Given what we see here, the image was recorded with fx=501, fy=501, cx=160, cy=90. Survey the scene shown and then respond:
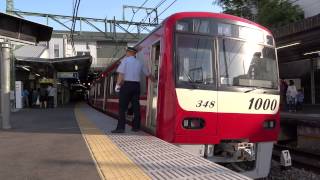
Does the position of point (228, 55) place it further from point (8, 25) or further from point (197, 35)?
point (8, 25)

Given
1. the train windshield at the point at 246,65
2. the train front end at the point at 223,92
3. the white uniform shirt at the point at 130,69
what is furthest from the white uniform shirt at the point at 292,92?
the white uniform shirt at the point at 130,69

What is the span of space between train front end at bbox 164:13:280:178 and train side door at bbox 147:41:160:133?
95cm

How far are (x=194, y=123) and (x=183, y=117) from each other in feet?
0.86

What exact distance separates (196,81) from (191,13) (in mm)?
1247

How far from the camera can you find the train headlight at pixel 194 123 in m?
8.34

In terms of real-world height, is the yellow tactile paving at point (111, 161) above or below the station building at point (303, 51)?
below

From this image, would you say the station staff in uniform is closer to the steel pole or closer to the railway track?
the steel pole

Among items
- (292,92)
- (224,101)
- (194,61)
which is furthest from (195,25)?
(292,92)

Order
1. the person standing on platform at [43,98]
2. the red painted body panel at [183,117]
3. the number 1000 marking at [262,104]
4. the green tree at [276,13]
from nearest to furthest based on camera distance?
the red painted body panel at [183,117] < the number 1000 marking at [262,104] < the green tree at [276,13] < the person standing on platform at [43,98]

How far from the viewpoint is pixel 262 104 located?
8938mm

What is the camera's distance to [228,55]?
8734 millimetres

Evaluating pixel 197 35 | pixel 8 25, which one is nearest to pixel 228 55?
pixel 197 35

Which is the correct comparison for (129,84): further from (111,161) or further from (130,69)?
(111,161)

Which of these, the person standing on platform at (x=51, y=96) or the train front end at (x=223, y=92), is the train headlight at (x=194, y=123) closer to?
the train front end at (x=223, y=92)
